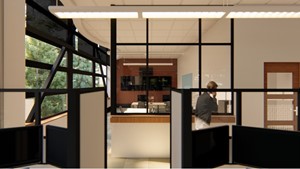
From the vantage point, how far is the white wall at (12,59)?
277 cm

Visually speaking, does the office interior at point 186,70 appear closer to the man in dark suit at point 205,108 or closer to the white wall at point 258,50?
the white wall at point 258,50

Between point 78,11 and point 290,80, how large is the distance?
415cm

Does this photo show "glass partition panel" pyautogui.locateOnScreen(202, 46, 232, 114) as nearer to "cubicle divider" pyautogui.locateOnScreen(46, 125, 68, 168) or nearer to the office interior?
the office interior

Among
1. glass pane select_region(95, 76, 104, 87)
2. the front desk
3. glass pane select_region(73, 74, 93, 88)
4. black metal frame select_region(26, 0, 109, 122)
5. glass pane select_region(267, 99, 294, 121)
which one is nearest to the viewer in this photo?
black metal frame select_region(26, 0, 109, 122)

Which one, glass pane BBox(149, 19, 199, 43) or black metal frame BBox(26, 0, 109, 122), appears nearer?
black metal frame BBox(26, 0, 109, 122)

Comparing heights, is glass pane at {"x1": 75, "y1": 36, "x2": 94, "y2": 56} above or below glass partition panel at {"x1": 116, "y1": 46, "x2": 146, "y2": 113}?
above

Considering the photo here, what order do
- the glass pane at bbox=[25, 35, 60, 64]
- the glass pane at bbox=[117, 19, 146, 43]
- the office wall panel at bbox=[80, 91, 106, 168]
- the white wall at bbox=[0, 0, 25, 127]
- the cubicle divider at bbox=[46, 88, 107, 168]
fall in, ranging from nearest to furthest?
the cubicle divider at bbox=[46, 88, 107, 168] → the office wall panel at bbox=[80, 91, 106, 168] → the white wall at bbox=[0, 0, 25, 127] → the glass pane at bbox=[25, 35, 60, 64] → the glass pane at bbox=[117, 19, 146, 43]

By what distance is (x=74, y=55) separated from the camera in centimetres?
687

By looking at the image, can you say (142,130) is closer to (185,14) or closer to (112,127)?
(112,127)

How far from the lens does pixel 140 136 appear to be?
521 cm

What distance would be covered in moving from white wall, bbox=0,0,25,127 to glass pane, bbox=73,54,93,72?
3.85 meters

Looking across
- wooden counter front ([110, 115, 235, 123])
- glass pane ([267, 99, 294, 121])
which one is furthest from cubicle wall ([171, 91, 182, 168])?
glass pane ([267, 99, 294, 121])

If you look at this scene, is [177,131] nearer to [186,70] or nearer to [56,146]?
[56,146]

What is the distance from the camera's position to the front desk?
204 inches
